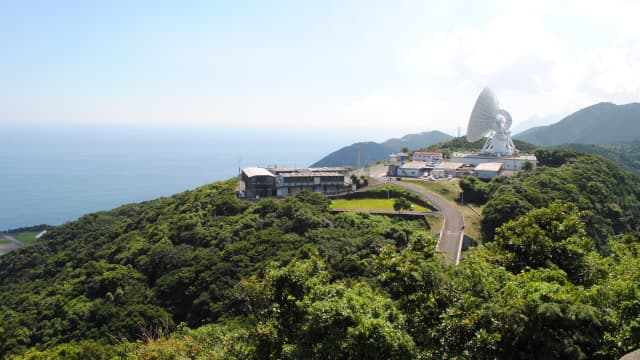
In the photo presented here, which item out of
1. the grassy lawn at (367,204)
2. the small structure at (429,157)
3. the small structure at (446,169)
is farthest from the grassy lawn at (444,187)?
the small structure at (429,157)

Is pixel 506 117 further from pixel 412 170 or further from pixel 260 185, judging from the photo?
pixel 260 185

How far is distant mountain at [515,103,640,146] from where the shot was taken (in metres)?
164

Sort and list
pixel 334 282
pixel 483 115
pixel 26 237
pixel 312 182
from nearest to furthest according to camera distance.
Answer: pixel 334 282 < pixel 312 182 < pixel 483 115 < pixel 26 237

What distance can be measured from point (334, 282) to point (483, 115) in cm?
4112

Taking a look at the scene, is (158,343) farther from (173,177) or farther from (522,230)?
(173,177)

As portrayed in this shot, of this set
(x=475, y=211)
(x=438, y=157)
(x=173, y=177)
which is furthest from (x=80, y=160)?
(x=475, y=211)

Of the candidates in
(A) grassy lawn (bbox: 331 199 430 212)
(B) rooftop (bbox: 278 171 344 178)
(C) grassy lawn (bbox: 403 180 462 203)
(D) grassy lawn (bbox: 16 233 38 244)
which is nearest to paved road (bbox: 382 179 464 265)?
(C) grassy lawn (bbox: 403 180 462 203)

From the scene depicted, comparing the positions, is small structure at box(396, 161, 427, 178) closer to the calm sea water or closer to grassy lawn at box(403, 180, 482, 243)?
grassy lawn at box(403, 180, 482, 243)

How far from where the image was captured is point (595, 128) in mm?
175625

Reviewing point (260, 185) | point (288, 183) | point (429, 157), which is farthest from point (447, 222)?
point (429, 157)

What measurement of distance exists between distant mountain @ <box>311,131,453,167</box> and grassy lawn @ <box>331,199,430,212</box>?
67613mm

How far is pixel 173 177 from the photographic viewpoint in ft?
490

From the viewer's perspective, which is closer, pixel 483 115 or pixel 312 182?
pixel 312 182

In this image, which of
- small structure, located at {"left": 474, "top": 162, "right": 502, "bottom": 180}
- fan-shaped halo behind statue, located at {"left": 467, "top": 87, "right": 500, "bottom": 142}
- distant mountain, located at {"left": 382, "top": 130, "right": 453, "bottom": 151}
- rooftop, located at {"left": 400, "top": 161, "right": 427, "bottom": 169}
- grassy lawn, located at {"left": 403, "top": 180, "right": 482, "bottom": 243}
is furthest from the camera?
distant mountain, located at {"left": 382, "top": 130, "right": 453, "bottom": 151}
